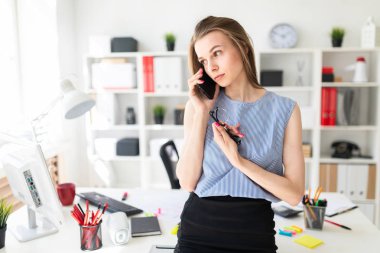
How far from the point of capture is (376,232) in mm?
1465

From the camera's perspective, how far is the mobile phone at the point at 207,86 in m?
1.35

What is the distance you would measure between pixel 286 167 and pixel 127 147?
2781 mm

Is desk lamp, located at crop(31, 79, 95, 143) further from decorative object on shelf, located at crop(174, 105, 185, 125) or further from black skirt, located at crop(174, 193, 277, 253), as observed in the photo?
decorative object on shelf, located at crop(174, 105, 185, 125)

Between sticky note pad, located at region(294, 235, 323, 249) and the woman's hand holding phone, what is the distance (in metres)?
0.63

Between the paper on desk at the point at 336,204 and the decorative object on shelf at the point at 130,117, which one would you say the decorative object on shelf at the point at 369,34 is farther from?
the decorative object on shelf at the point at 130,117

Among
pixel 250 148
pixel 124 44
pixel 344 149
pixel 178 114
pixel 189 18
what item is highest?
pixel 189 18

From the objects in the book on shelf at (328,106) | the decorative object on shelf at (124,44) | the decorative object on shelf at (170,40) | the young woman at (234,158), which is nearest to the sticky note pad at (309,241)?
the young woman at (234,158)

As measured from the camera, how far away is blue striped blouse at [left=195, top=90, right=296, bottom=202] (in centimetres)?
122

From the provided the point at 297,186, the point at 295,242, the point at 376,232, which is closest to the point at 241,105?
the point at 297,186

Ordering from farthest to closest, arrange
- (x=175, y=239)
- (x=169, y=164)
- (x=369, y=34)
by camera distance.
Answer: (x=369, y=34)
(x=169, y=164)
(x=175, y=239)

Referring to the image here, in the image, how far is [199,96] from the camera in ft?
4.44

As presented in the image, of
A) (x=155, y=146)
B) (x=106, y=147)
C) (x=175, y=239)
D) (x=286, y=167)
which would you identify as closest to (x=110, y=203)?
(x=175, y=239)

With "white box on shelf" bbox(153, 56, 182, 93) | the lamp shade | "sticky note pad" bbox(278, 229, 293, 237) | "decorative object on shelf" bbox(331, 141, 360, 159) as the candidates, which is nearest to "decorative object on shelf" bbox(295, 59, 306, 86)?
"decorative object on shelf" bbox(331, 141, 360, 159)

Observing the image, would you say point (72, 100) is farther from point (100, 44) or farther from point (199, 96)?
point (100, 44)
